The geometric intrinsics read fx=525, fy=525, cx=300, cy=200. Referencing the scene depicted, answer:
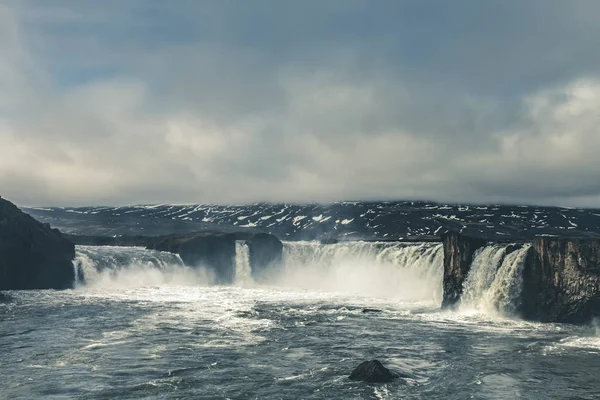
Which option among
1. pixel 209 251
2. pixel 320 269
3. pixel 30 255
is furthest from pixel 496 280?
pixel 209 251

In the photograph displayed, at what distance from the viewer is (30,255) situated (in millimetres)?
87125

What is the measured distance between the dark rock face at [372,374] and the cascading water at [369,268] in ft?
142

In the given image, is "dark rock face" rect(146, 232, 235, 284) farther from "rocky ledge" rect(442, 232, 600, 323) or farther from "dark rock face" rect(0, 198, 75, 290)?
"rocky ledge" rect(442, 232, 600, 323)

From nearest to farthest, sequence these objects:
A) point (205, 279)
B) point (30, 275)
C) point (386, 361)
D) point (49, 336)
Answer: point (386, 361) → point (49, 336) → point (30, 275) → point (205, 279)

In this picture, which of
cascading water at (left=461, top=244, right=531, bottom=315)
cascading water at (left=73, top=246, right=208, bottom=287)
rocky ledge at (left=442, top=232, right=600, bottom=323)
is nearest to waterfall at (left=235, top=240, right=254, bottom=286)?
cascading water at (left=73, top=246, right=208, bottom=287)

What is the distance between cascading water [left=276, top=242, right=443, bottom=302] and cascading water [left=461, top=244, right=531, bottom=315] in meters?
10.5

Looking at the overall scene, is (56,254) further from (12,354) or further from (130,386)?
(130,386)

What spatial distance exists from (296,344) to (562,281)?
29595 millimetres

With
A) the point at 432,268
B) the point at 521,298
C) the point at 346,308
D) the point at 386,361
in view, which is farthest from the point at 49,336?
the point at 432,268

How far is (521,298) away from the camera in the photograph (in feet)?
189

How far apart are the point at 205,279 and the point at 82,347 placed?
74.7 metres

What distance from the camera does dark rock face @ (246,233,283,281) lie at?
402 ft

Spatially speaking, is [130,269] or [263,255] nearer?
[130,269]

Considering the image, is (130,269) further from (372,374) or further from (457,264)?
(372,374)
